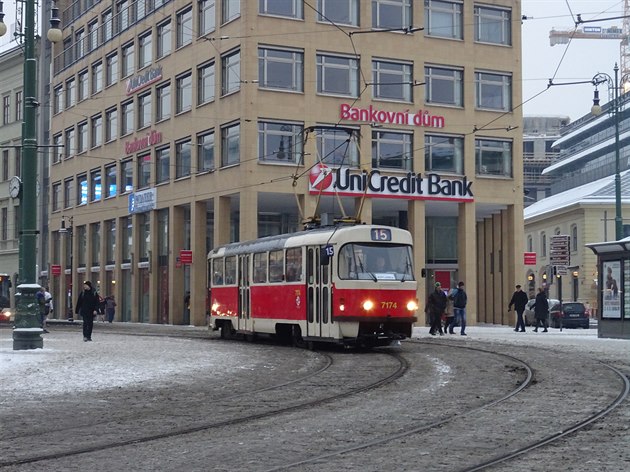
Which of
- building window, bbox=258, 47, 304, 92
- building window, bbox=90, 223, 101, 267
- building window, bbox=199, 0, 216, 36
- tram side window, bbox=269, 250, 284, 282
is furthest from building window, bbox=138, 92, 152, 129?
tram side window, bbox=269, 250, 284, 282

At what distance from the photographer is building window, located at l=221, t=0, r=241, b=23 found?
156 feet

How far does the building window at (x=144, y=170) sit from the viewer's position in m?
57.2

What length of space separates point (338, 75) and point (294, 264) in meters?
22.9

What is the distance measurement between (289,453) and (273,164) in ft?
124

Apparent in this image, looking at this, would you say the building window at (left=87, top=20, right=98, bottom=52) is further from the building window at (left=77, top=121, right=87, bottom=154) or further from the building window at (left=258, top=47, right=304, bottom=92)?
the building window at (left=258, top=47, right=304, bottom=92)

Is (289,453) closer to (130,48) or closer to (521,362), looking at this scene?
(521,362)

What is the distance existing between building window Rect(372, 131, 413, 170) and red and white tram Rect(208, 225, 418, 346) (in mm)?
21443

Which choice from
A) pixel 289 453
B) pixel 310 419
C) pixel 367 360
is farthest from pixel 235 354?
pixel 289 453

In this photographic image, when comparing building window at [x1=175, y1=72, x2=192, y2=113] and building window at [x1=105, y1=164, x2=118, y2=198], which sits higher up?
building window at [x1=175, y1=72, x2=192, y2=113]

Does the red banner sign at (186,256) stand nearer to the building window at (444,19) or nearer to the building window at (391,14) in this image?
the building window at (391,14)

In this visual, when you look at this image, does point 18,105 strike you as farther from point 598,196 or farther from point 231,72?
point 598,196

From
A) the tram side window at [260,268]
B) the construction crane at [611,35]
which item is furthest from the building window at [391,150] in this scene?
the construction crane at [611,35]

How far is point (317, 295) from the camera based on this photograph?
26016 millimetres

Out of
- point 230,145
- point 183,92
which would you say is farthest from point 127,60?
point 230,145
